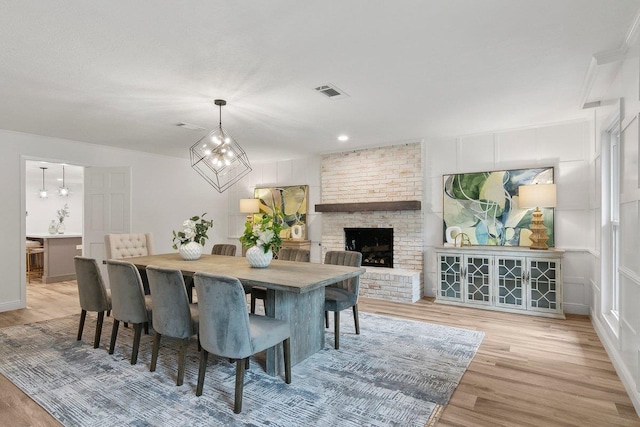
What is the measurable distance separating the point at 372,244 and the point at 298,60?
3889 millimetres

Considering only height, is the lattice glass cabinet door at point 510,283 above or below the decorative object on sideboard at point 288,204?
below

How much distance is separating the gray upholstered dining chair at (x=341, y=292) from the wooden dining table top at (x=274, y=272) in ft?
1.01

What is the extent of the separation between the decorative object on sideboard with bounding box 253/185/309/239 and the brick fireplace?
49cm

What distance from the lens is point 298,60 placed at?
8.84 feet

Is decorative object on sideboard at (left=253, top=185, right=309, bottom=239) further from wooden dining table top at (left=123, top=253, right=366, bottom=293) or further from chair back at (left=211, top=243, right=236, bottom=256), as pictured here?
wooden dining table top at (left=123, top=253, right=366, bottom=293)

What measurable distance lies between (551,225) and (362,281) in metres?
2.65

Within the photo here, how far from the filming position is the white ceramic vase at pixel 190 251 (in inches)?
155

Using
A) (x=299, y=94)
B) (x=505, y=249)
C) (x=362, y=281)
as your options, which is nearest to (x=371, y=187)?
(x=362, y=281)

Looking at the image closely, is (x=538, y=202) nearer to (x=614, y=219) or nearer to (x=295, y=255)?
(x=614, y=219)

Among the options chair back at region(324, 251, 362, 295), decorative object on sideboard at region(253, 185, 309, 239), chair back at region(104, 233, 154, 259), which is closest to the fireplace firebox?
decorative object on sideboard at region(253, 185, 309, 239)

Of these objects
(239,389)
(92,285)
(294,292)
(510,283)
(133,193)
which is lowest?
(239,389)

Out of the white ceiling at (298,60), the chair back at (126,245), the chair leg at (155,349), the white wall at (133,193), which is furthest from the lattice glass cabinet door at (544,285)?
the white wall at (133,193)

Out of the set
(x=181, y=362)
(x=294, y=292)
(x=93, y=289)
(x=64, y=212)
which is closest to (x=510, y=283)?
(x=294, y=292)

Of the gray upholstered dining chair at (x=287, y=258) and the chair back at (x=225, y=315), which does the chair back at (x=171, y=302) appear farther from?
the gray upholstered dining chair at (x=287, y=258)
